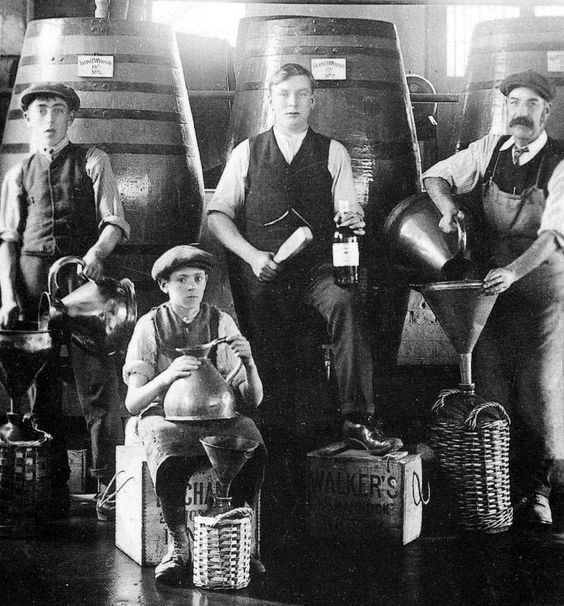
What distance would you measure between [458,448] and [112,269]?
1.52 meters

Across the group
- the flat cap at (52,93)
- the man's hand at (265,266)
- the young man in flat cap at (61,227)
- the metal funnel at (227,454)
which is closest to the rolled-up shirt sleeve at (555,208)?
the man's hand at (265,266)

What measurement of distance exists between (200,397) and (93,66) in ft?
5.22

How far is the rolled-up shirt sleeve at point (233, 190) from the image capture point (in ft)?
13.3

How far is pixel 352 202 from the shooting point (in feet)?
13.3

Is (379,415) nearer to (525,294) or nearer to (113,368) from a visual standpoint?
(525,294)

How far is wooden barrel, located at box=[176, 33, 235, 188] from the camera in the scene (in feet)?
17.0

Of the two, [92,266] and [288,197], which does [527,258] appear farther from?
[92,266]

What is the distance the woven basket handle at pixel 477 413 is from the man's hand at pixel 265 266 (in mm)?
901

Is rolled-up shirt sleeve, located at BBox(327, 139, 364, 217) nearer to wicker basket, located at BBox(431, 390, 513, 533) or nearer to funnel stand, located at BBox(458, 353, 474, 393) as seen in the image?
funnel stand, located at BBox(458, 353, 474, 393)

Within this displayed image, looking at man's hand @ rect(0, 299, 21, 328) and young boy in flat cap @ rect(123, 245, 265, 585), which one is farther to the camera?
man's hand @ rect(0, 299, 21, 328)

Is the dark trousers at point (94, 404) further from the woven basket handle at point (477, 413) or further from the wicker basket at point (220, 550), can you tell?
the woven basket handle at point (477, 413)

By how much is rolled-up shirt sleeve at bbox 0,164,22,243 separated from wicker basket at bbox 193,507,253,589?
147 cm

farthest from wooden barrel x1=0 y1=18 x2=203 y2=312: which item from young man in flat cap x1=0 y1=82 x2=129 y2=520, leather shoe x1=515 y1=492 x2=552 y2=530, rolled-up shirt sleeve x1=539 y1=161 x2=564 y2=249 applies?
leather shoe x1=515 y1=492 x2=552 y2=530

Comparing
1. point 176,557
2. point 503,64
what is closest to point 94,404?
point 176,557
